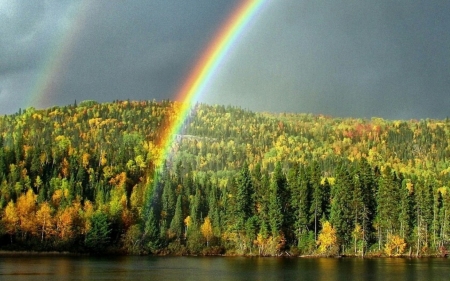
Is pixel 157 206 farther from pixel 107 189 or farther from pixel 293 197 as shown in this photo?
pixel 293 197

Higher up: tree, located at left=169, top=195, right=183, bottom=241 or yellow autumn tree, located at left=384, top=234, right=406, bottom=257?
tree, located at left=169, top=195, right=183, bottom=241

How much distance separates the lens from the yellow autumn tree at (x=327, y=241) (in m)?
129

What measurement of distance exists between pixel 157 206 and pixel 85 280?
305 ft

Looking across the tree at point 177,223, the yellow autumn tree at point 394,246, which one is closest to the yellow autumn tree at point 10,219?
the tree at point 177,223

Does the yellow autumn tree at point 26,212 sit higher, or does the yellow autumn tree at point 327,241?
the yellow autumn tree at point 26,212

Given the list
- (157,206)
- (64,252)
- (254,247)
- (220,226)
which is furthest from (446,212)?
(64,252)

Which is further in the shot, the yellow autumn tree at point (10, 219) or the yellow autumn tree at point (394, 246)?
the yellow autumn tree at point (10, 219)

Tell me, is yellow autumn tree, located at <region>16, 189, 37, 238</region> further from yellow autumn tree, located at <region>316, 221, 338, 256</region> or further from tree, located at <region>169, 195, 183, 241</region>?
yellow autumn tree, located at <region>316, 221, 338, 256</region>

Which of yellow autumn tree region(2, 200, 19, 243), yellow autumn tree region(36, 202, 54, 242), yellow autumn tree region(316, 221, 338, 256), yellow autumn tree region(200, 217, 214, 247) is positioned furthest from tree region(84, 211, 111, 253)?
yellow autumn tree region(316, 221, 338, 256)

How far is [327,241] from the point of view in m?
129

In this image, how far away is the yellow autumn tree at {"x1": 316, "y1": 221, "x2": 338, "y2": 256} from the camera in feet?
424

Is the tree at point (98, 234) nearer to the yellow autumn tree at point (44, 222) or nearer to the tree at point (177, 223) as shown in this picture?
the yellow autumn tree at point (44, 222)

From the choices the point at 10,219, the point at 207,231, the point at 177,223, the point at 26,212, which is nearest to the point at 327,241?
the point at 207,231

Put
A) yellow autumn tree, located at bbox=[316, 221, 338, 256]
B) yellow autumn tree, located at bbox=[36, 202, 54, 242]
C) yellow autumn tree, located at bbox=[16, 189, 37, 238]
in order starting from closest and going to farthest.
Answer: yellow autumn tree, located at bbox=[316, 221, 338, 256] < yellow autumn tree, located at bbox=[16, 189, 37, 238] < yellow autumn tree, located at bbox=[36, 202, 54, 242]
